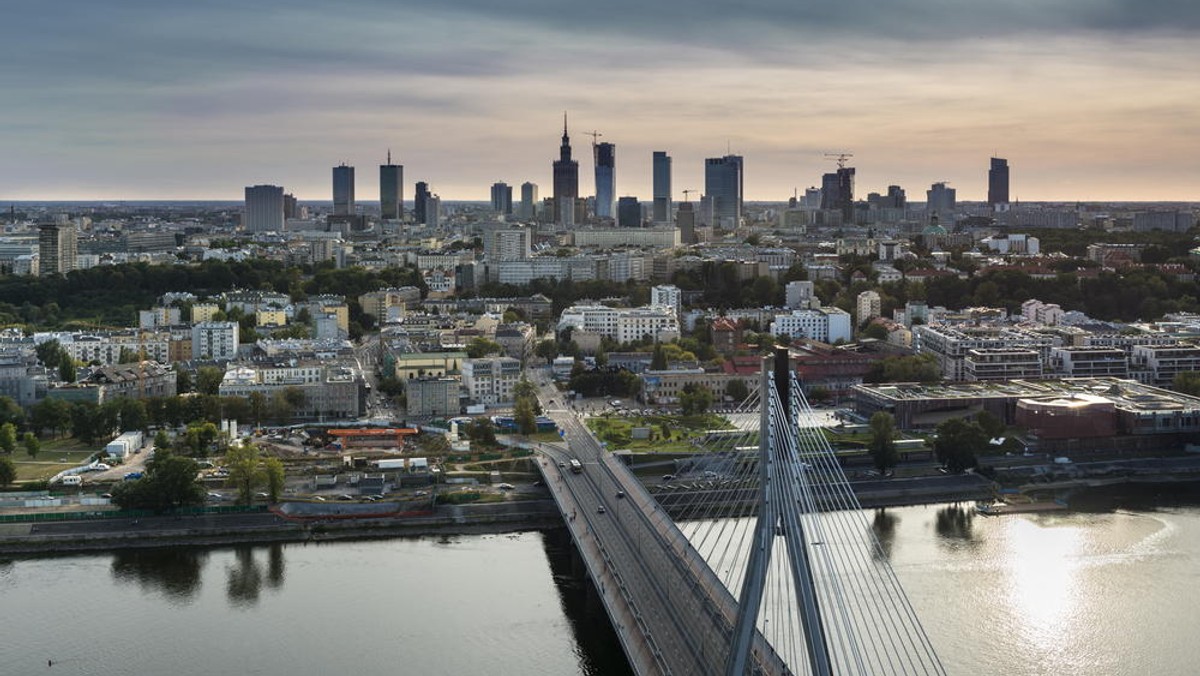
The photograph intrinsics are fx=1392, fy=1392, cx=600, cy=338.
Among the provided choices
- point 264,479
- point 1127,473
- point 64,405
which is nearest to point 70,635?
point 264,479

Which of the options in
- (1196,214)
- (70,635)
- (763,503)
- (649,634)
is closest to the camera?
(763,503)

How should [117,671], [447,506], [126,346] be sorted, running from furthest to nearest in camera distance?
[126,346], [447,506], [117,671]

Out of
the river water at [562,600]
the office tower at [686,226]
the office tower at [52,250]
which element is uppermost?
the office tower at [686,226]

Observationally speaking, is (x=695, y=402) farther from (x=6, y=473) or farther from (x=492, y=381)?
(x=6, y=473)

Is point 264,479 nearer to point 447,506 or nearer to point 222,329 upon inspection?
point 447,506

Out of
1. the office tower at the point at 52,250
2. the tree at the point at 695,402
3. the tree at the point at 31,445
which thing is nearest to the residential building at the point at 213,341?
the tree at the point at 31,445

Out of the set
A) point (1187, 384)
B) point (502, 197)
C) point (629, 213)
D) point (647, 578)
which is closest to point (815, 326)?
point (1187, 384)

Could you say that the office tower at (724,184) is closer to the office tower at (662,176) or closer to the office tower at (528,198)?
the office tower at (662,176)
